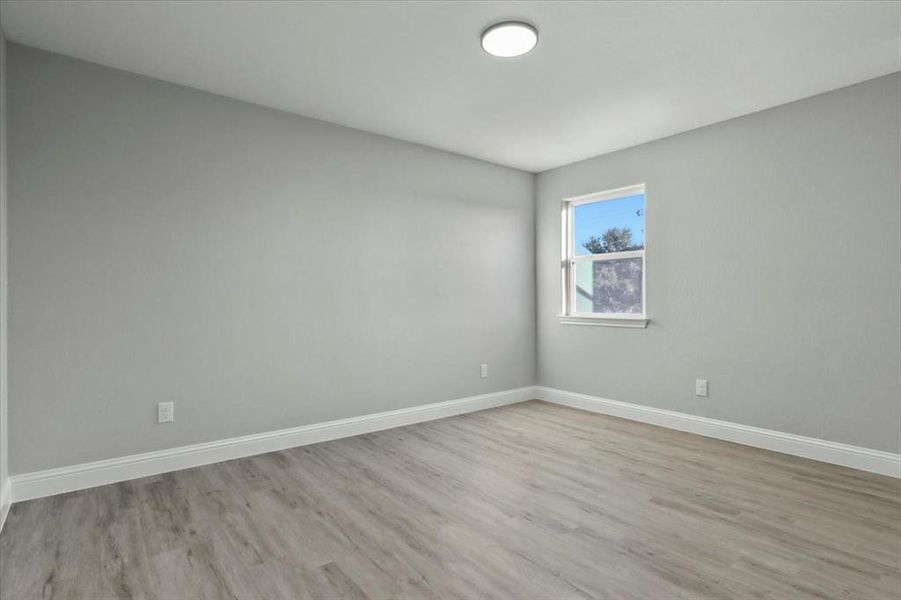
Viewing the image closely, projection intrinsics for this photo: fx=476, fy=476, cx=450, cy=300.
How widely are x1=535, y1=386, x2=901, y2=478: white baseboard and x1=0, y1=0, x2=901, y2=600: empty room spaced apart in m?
0.02

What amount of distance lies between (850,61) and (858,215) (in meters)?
0.94

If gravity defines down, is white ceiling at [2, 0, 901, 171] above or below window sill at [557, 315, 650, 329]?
above

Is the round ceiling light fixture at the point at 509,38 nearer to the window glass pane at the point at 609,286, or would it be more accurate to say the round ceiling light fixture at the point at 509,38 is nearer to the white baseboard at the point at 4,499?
the window glass pane at the point at 609,286

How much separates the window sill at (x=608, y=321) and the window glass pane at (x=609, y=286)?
0.13 metres

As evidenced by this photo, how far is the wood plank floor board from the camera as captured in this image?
1.78m

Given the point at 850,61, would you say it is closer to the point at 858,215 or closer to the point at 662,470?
the point at 858,215

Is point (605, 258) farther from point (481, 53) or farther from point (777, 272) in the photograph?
point (481, 53)

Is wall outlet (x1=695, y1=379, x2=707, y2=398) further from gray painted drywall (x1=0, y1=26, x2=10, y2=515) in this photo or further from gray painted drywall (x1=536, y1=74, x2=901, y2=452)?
gray painted drywall (x1=0, y1=26, x2=10, y2=515)

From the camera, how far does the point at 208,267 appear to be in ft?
10.3

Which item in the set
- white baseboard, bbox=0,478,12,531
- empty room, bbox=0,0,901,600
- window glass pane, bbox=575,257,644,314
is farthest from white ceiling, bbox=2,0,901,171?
white baseboard, bbox=0,478,12,531

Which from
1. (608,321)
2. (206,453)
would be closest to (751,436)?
(608,321)

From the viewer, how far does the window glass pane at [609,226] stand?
4367mm

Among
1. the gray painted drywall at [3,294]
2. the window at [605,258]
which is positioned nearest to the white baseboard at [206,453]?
the gray painted drywall at [3,294]

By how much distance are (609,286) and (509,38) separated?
2746 mm
